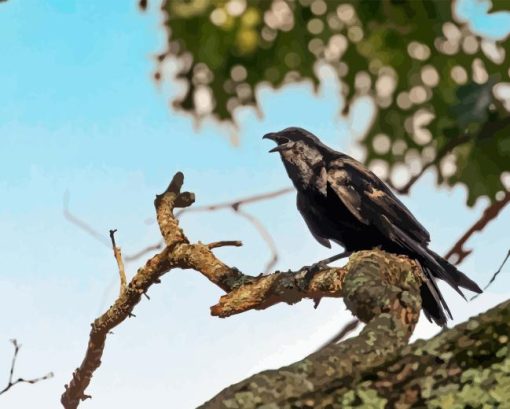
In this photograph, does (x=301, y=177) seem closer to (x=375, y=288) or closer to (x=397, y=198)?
(x=397, y=198)

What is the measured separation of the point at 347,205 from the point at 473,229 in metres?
0.70

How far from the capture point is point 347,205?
4.47 meters

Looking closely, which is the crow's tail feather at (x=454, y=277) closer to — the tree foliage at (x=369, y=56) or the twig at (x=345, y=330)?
the twig at (x=345, y=330)

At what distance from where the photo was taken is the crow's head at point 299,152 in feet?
15.5

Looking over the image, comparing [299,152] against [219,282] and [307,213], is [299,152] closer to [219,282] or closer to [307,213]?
[307,213]

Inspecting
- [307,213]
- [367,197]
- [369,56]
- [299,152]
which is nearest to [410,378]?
[367,197]

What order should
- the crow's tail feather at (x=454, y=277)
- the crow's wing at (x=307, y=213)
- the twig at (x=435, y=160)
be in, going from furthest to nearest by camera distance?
the crow's wing at (x=307, y=213) → the twig at (x=435, y=160) → the crow's tail feather at (x=454, y=277)

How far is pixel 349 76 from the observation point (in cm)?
535

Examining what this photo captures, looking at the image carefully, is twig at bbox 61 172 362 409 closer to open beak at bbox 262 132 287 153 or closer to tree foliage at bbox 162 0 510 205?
open beak at bbox 262 132 287 153

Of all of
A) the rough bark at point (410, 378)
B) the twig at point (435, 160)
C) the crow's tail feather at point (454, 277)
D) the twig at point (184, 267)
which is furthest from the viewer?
the twig at point (435, 160)

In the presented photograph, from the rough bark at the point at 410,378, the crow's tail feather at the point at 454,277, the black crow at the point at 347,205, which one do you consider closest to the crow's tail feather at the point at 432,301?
the black crow at the point at 347,205

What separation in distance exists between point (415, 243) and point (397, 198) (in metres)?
0.42

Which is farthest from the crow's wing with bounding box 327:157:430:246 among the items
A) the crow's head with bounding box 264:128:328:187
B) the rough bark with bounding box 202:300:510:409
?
the rough bark with bounding box 202:300:510:409

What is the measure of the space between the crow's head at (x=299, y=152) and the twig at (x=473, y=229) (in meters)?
0.95
